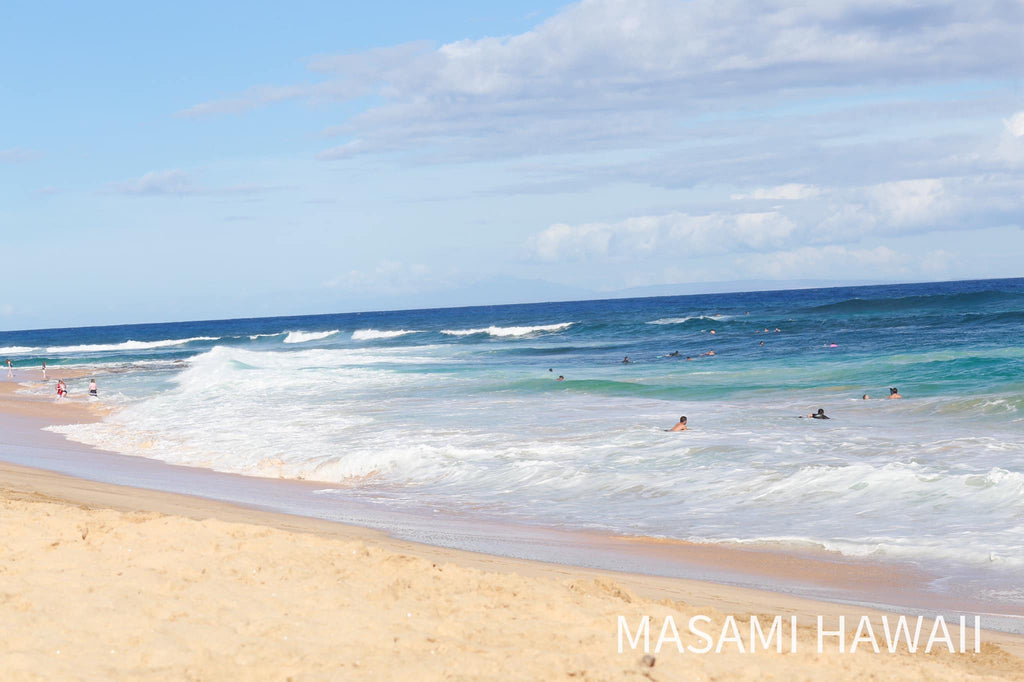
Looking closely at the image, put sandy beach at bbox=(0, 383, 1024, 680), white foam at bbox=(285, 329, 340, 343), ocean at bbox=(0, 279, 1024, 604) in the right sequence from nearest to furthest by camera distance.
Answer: sandy beach at bbox=(0, 383, 1024, 680) → ocean at bbox=(0, 279, 1024, 604) → white foam at bbox=(285, 329, 340, 343)

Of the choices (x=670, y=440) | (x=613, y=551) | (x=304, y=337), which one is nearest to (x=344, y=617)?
(x=613, y=551)

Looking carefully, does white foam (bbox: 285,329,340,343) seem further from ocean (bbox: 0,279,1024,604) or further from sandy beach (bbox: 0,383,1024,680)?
sandy beach (bbox: 0,383,1024,680)

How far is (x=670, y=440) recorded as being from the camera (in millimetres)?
15523

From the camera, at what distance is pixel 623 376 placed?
1180 inches

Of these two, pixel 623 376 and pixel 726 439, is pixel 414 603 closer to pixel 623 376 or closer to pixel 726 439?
pixel 726 439

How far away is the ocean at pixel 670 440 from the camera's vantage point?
393 inches

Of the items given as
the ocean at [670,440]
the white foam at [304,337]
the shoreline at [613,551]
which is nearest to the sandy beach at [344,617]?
the shoreline at [613,551]

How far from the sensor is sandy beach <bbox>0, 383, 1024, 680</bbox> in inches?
192

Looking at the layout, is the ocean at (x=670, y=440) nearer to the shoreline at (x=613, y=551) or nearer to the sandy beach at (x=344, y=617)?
the shoreline at (x=613, y=551)

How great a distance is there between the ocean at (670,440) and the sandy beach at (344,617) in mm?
2432

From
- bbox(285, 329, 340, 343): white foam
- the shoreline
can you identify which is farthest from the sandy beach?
bbox(285, 329, 340, 343): white foam

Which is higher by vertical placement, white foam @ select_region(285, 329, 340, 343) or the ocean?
white foam @ select_region(285, 329, 340, 343)

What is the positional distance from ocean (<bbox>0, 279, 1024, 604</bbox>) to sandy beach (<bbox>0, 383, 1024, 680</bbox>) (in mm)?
2432

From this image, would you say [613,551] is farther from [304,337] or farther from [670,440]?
[304,337]
